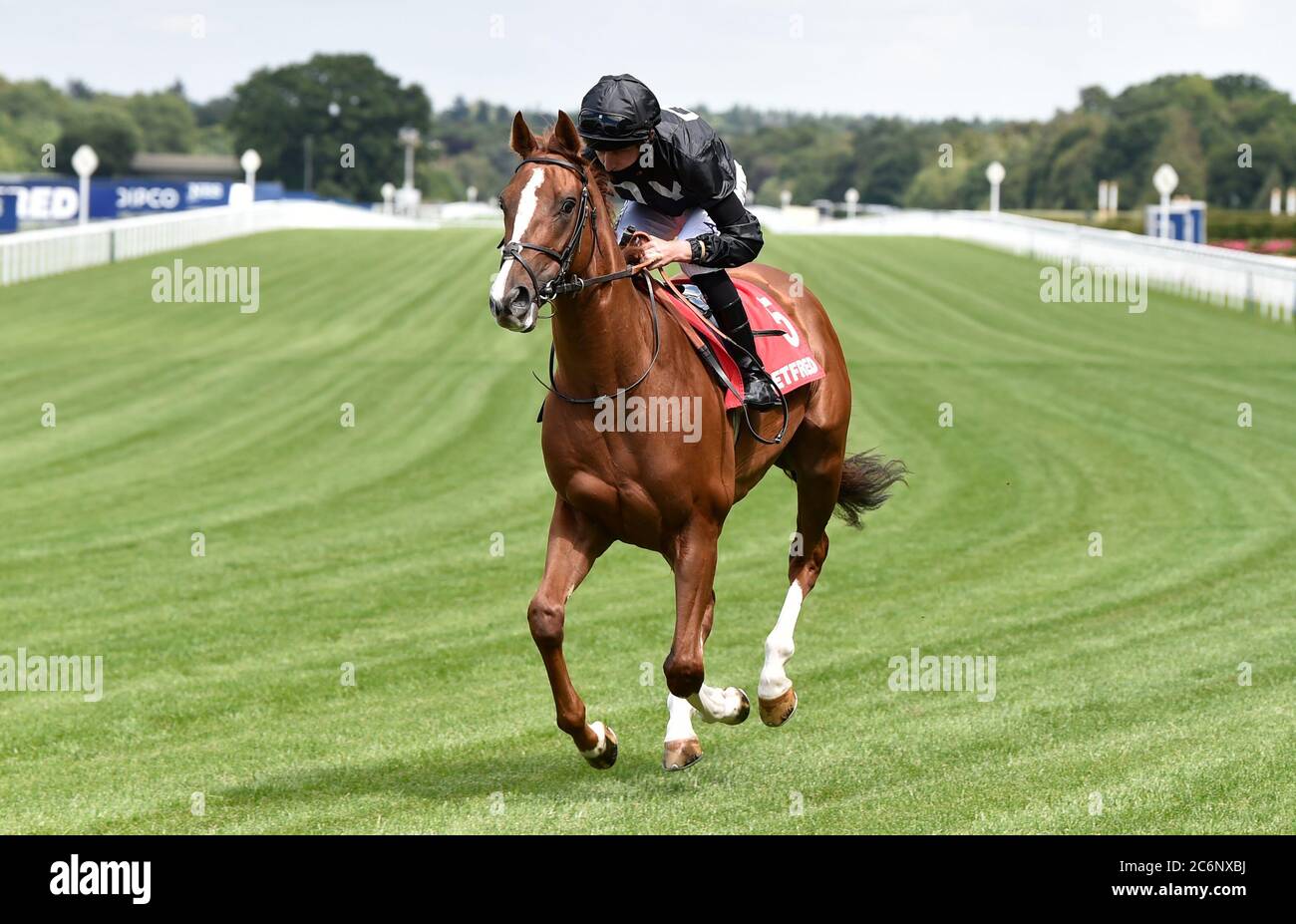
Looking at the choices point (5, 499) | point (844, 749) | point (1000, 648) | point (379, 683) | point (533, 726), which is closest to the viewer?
point (844, 749)

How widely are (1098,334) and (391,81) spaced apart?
401ft

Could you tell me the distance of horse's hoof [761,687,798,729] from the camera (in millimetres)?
7184

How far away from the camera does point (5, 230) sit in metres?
54.6

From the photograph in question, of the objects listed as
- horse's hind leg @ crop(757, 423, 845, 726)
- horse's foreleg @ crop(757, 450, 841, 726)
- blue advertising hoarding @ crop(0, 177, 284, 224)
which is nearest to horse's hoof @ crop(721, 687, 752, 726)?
horse's foreleg @ crop(757, 450, 841, 726)

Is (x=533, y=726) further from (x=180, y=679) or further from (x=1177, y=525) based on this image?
(x=1177, y=525)

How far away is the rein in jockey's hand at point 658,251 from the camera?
6367mm

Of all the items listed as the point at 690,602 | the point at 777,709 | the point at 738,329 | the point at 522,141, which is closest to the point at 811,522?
the point at 777,709

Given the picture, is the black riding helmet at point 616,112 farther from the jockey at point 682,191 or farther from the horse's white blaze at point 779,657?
the horse's white blaze at point 779,657

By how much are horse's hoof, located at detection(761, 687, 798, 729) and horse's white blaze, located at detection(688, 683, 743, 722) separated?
31cm

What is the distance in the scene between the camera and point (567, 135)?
5840 mm

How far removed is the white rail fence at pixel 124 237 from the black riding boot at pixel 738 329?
30.0 metres

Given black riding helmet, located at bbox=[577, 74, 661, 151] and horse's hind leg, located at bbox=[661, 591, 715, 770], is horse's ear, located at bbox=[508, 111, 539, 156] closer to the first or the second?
black riding helmet, located at bbox=[577, 74, 661, 151]

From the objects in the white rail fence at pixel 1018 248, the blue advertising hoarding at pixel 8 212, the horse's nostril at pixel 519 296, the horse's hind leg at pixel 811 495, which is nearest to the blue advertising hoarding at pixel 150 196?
the blue advertising hoarding at pixel 8 212

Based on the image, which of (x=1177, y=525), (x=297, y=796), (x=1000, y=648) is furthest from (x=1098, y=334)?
(x=297, y=796)
